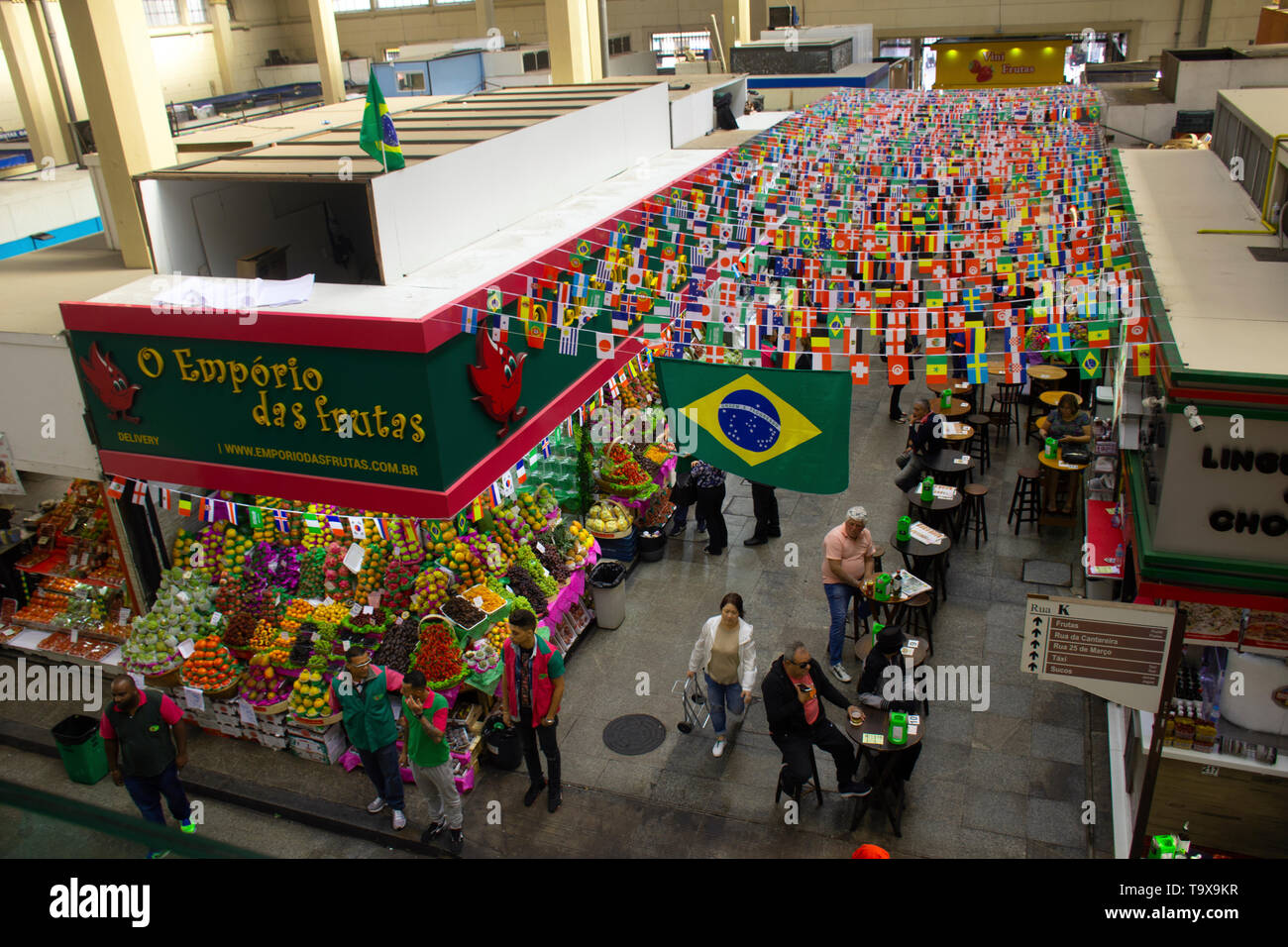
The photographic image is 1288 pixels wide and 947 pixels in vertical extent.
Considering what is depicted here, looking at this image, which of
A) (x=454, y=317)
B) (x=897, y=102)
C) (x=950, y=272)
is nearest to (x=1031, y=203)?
(x=950, y=272)

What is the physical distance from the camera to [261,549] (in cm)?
936

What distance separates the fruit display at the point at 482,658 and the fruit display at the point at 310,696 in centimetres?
132

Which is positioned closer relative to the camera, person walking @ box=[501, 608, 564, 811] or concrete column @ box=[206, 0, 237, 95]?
person walking @ box=[501, 608, 564, 811]

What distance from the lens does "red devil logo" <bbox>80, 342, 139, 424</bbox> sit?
26.8ft

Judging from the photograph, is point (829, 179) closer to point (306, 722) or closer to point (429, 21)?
point (306, 722)

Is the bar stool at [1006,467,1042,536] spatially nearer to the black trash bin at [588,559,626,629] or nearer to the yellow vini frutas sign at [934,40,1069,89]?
the black trash bin at [588,559,626,629]

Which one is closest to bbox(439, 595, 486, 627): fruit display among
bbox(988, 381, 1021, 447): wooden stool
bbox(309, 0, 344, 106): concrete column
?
bbox(988, 381, 1021, 447): wooden stool

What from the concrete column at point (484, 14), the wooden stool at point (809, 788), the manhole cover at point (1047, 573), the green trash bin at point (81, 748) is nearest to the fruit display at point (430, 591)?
the green trash bin at point (81, 748)

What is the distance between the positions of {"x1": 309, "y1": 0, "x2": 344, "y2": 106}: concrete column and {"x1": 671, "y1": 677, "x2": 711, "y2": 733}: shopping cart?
1316cm

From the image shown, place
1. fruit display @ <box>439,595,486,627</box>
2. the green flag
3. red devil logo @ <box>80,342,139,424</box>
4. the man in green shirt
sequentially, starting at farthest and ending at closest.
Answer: fruit display @ <box>439,595,486,627</box>
red devil logo @ <box>80,342,139,424</box>
the green flag
the man in green shirt

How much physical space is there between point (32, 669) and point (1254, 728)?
11.3 m

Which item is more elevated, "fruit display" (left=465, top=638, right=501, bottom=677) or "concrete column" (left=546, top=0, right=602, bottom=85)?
"concrete column" (left=546, top=0, right=602, bottom=85)

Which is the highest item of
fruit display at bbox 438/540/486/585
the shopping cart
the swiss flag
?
the swiss flag

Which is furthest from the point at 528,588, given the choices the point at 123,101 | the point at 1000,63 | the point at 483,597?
the point at 1000,63
